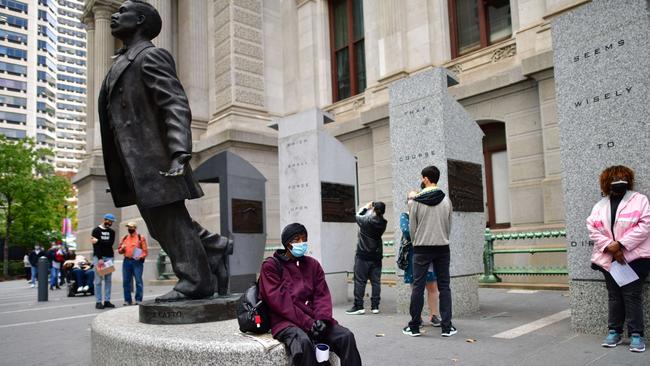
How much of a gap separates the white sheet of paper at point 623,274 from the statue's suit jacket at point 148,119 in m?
4.43

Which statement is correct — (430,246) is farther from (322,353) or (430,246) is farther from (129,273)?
(129,273)

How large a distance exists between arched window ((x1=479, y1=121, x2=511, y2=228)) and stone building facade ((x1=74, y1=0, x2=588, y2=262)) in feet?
0.09

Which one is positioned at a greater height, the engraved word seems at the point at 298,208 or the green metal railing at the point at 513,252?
the engraved word seems at the point at 298,208

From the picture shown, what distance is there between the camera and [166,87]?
4531 mm

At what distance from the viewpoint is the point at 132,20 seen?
15.7 feet

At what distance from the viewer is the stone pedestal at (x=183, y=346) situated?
3.44 metres

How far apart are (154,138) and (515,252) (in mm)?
9018

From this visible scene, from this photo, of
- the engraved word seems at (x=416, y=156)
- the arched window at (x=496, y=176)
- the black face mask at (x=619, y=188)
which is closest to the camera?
the black face mask at (x=619, y=188)

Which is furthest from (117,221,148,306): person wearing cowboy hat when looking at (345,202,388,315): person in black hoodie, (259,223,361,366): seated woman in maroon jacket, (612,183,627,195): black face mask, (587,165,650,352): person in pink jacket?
(612,183,627,195): black face mask

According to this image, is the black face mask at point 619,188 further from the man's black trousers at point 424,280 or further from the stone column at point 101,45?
the stone column at point 101,45

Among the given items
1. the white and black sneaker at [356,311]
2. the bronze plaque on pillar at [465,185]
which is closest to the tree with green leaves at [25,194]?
the white and black sneaker at [356,311]

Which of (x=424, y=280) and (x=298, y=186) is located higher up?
(x=298, y=186)

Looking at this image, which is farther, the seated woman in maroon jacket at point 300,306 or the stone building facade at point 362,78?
the stone building facade at point 362,78

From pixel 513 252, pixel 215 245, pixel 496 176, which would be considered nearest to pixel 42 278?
pixel 215 245
